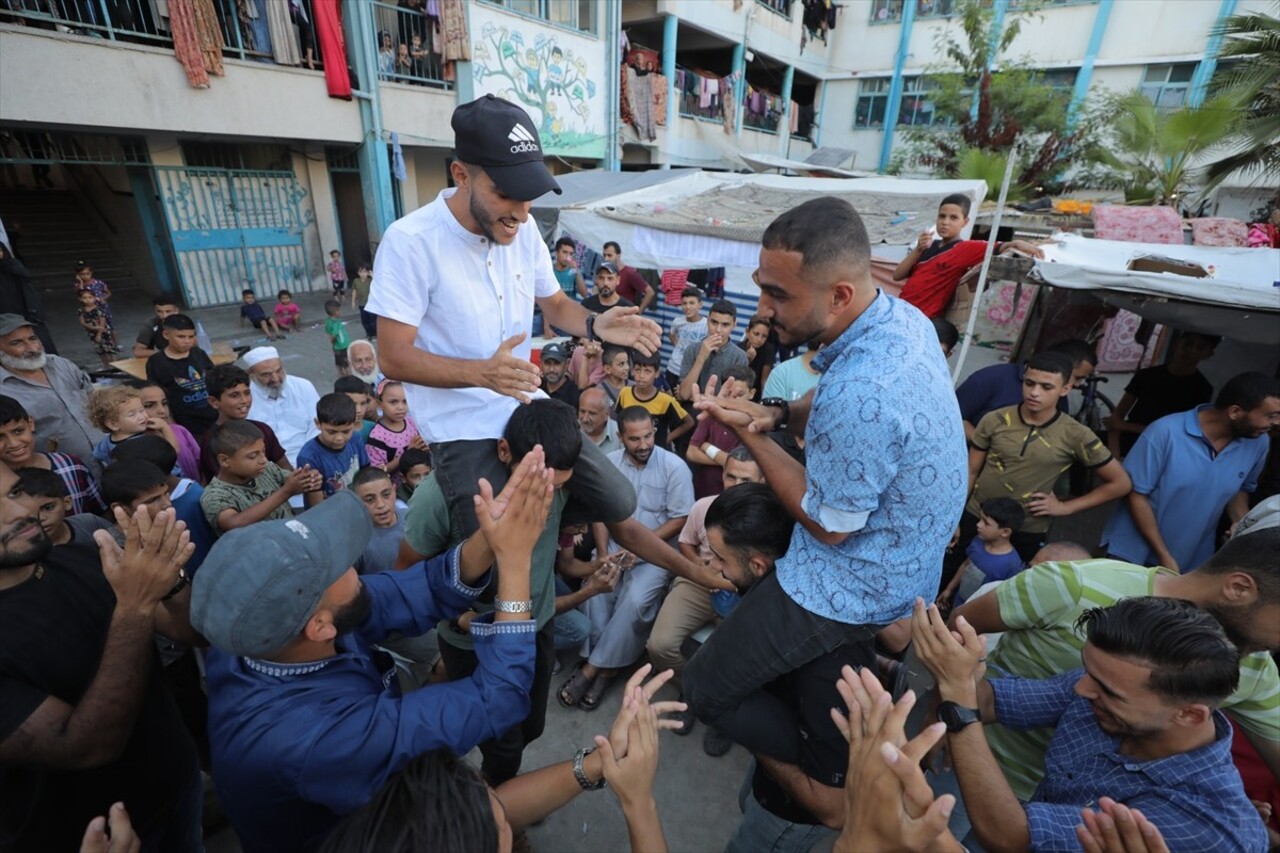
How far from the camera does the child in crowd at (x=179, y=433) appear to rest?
3.92 m

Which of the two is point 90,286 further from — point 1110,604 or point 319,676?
point 1110,604

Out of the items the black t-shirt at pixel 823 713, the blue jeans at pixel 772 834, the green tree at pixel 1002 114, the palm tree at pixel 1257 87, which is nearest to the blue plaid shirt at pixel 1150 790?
the black t-shirt at pixel 823 713

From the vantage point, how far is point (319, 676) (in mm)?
1515

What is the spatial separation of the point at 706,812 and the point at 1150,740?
2.02m

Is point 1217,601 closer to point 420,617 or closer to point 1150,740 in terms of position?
point 1150,740

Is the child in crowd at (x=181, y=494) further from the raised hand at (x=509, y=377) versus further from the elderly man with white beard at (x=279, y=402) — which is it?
the raised hand at (x=509, y=377)

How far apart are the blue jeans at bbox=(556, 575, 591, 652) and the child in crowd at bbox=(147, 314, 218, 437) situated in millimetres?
3704

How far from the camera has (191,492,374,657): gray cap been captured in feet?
4.32

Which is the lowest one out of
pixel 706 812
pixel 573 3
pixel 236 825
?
pixel 706 812

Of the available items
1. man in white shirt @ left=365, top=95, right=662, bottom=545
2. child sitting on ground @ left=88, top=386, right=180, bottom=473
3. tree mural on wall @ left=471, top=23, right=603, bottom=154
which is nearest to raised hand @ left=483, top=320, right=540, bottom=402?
man in white shirt @ left=365, top=95, right=662, bottom=545

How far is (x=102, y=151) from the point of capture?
38.0 feet

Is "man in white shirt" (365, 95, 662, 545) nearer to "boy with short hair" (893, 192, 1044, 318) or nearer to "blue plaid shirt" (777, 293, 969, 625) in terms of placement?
"blue plaid shirt" (777, 293, 969, 625)

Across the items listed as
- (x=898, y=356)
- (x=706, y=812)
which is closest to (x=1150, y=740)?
(x=898, y=356)

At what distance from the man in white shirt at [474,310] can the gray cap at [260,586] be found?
0.66 metres
